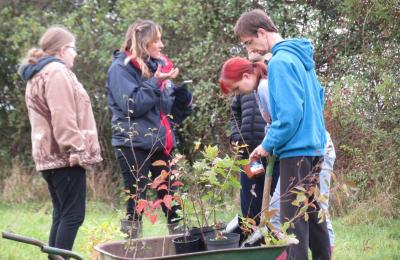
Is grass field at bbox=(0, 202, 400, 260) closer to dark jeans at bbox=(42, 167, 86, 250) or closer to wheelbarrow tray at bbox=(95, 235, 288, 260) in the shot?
dark jeans at bbox=(42, 167, 86, 250)

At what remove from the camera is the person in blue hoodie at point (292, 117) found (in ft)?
13.2

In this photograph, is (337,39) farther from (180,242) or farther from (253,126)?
(180,242)

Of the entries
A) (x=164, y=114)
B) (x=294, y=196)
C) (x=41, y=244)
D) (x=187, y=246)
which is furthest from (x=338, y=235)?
(x=41, y=244)

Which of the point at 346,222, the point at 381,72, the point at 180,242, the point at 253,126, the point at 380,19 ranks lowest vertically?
the point at 346,222

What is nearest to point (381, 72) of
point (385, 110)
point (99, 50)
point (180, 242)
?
point (385, 110)

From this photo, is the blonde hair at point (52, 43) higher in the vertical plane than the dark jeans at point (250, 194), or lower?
higher

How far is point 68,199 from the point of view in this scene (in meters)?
4.87

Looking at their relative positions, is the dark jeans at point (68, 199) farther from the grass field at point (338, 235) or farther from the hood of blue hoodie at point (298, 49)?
the hood of blue hoodie at point (298, 49)

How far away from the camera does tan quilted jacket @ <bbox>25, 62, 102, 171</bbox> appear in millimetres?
4801

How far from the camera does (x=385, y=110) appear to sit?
8.34m

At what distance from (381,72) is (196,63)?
2.67 meters

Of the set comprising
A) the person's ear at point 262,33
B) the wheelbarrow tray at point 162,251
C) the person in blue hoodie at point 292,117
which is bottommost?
the wheelbarrow tray at point 162,251

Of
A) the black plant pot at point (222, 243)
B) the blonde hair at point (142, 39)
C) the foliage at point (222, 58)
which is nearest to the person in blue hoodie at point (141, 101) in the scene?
the blonde hair at point (142, 39)

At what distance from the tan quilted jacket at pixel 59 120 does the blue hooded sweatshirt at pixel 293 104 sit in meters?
1.43
